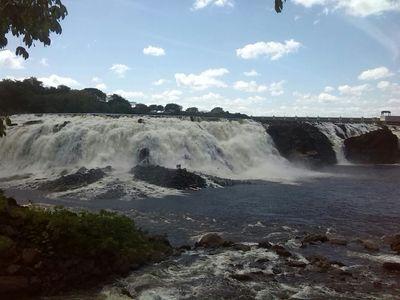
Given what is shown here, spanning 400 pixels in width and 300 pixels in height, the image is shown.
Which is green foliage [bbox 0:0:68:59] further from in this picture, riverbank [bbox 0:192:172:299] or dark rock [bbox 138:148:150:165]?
dark rock [bbox 138:148:150:165]

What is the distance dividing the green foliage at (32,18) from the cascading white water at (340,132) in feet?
135

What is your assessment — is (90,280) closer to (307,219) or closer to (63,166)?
(307,219)

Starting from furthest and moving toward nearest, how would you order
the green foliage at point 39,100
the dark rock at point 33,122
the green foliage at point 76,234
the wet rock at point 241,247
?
the green foliage at point 39,100, the dark rock at point 33,122, the wet rock at point 241,247, the green foliage at point 76,234

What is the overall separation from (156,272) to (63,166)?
19893mm

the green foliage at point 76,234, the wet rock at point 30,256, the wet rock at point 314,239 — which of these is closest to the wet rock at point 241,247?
the wet rock at point 314,239

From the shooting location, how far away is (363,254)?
1296cm

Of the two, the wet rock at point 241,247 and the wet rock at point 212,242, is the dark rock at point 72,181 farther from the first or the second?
the wet rock at point 241,247

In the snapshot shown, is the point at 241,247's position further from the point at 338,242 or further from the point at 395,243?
the point at 395,243

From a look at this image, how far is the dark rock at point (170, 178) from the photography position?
79.0 feet

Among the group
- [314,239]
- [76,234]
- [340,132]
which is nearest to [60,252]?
[76,234]

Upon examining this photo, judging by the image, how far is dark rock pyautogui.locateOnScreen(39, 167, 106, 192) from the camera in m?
23.2

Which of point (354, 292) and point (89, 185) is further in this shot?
point (89, 185)

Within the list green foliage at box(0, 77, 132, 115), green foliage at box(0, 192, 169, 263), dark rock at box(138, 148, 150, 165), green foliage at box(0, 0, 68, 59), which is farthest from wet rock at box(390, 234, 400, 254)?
green foliage at box(0, 77, 132, 115)

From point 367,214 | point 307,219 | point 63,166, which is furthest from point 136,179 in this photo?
point 367,214
